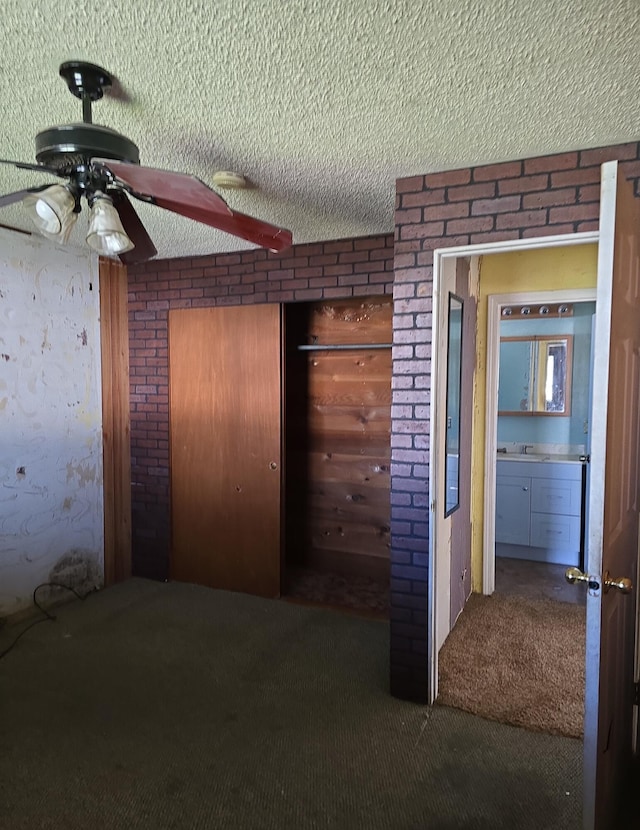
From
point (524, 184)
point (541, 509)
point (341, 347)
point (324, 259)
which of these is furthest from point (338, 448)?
point (524, 184)

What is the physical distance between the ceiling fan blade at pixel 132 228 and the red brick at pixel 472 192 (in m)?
1.32

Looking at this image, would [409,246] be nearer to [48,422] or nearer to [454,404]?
[454,404]

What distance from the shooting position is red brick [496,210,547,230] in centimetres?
221

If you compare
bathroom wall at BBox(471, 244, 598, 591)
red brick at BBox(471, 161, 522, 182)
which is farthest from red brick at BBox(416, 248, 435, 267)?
bathroom wall at BBox(471, 244, 598, 591)

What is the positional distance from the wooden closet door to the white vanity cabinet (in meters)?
2.07

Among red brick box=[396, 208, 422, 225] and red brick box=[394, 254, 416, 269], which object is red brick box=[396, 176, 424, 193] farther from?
red brick box=[394, 254, 416, 269]

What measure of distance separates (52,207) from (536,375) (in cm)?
426

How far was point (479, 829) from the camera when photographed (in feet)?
5.86

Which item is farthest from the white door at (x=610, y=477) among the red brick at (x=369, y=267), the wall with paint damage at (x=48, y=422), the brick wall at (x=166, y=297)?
the wall with paint damage at (x=48, y=422)

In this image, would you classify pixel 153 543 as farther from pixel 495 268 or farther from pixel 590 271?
pixel 590 271

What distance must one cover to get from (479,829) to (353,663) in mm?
1118

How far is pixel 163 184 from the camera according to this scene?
59.4 inches

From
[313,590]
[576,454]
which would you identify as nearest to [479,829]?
[313,590]

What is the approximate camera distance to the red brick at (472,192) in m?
2.28
